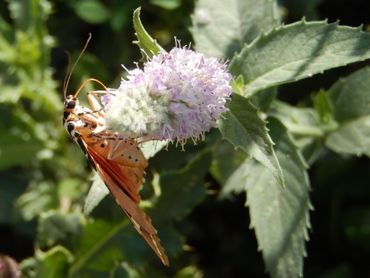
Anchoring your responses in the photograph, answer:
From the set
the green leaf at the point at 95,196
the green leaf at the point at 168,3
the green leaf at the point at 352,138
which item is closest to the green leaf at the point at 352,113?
the green leaf at the point at 352,138

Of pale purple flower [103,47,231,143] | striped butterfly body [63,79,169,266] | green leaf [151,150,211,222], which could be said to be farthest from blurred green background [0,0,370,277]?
pale purple flower [103,47,231,143]

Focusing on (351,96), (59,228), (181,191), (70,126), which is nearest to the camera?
(70,126)

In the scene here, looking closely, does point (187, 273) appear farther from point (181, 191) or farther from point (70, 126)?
point (70, 126)

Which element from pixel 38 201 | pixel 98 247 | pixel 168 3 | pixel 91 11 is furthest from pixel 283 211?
pixel 91 11

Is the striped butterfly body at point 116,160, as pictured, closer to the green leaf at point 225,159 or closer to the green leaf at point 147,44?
the green leaf at point 147,44

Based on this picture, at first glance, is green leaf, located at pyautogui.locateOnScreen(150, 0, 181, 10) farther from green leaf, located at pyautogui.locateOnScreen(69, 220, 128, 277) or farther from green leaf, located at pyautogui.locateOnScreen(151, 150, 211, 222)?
green leaf, located at pyautogui.locateOnScreen(69, 220, 128, 277)

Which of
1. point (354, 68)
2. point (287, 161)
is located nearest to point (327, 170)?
point (354, 68)
